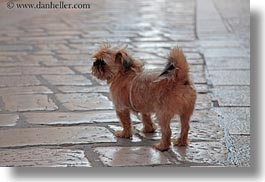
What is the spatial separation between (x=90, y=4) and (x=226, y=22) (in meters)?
1.74

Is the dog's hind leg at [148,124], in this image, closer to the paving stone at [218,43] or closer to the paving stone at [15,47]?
the paving stone at [15,47]

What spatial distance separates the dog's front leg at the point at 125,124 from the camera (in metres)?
2.01

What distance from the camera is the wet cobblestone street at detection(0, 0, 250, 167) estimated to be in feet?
6.07

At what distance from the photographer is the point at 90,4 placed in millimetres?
1916

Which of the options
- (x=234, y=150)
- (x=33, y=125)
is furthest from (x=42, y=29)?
(x=234, y=150)

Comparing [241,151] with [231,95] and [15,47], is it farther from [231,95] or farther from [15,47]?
[15,47]

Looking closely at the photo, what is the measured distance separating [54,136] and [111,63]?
267mm

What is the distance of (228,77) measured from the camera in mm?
2639

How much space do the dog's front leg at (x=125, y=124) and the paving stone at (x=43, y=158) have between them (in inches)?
7.4

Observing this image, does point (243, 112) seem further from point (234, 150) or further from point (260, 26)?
point (260, 26)

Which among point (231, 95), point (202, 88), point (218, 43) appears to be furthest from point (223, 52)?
point (231, 95)

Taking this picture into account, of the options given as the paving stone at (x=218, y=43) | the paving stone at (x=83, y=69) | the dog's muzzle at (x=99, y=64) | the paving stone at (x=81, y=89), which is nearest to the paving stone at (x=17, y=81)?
the paving stone at (x=81, y=89)

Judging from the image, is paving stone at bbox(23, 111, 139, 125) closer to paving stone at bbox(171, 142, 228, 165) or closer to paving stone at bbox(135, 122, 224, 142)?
paving stone at bbox(135, 122, 224, 142)

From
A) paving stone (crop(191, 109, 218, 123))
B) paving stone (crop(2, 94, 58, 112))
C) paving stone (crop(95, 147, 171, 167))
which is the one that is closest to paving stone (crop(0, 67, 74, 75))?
paving stone (crop(2, 94, 58, 112))
